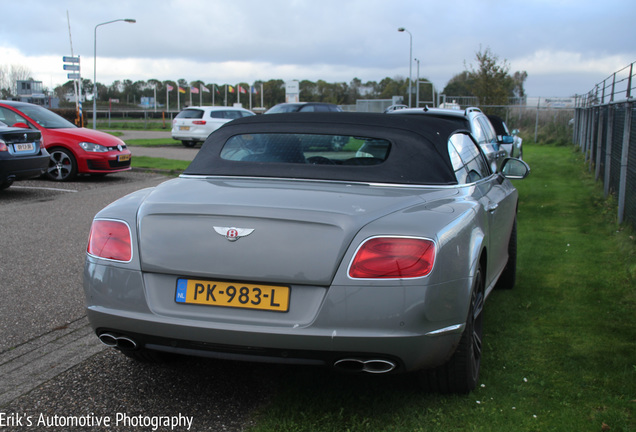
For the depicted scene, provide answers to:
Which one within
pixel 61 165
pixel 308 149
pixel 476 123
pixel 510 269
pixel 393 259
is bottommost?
pixel 510 269

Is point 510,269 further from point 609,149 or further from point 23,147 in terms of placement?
point 23,147

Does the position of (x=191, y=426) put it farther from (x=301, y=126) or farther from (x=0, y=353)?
(x=301, y=126)

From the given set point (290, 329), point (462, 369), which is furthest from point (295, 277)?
point (462, 369)

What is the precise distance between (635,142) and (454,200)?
550cm

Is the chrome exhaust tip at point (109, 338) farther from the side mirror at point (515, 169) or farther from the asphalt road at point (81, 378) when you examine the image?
the side mirror at point (515, 169)

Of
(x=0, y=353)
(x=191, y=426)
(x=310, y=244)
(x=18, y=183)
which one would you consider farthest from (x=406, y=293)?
(x=18, y=183)

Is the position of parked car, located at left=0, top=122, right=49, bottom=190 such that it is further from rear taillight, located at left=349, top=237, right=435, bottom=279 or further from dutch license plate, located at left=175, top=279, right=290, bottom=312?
rear taillight, located at left=349, top=237, right=435, bottom=279

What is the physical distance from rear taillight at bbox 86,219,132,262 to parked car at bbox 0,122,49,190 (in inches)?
311

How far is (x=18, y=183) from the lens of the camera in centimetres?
1269

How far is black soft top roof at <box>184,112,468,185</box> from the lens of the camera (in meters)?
3.66

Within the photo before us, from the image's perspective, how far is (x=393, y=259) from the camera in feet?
9.13

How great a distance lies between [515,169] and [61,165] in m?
10.2

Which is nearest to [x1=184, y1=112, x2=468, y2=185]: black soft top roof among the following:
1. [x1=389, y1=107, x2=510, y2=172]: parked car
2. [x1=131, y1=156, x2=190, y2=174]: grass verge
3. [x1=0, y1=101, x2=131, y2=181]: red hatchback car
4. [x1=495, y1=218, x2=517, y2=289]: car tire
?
[x1=495, y1=218, x2=517, y2=289]: car tire

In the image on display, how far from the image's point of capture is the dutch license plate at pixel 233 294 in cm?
281
